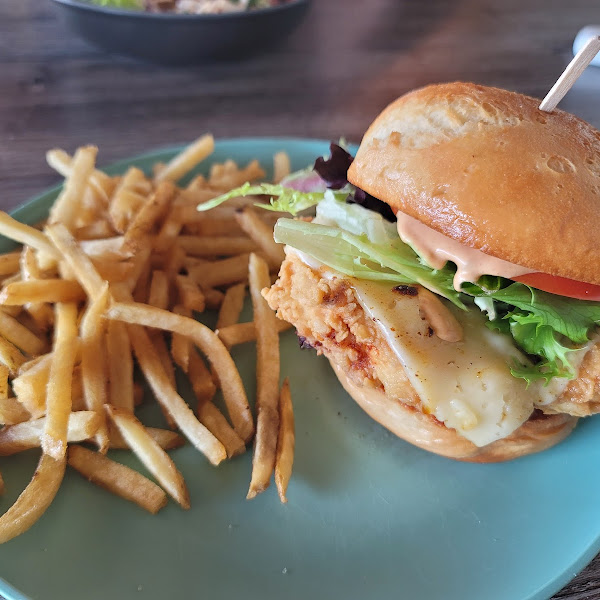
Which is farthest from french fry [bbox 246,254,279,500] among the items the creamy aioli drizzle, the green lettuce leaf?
the creamy aioli drizzle

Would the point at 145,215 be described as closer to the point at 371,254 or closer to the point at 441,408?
the point at 371,254

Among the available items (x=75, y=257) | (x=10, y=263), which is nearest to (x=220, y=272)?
(x=75, y=257)

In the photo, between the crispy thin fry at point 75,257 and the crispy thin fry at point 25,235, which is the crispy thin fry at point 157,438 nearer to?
the crispy thin fry at point 75,257

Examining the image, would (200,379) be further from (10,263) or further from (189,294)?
(10,263)

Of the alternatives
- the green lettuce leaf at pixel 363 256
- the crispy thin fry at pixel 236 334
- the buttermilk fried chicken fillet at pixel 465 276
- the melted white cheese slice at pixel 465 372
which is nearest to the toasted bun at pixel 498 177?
the buttermilk fried chicken fillet at pixel 465 276

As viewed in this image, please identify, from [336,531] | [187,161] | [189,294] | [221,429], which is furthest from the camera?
[187,161]

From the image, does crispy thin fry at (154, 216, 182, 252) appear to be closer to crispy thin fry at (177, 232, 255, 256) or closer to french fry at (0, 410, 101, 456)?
crispy thin fry at (177, 232, 255, 256)
